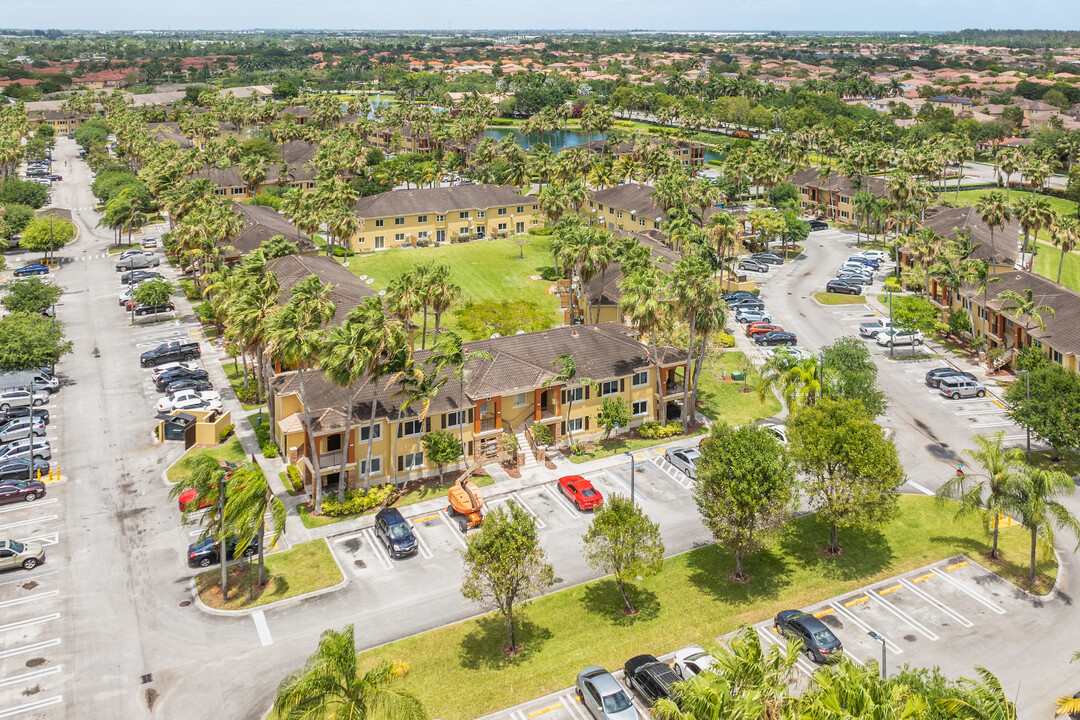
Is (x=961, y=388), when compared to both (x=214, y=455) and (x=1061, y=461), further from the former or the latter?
(x=214, y=455)

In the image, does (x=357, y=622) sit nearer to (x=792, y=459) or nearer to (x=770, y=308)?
(x=792, y=459)

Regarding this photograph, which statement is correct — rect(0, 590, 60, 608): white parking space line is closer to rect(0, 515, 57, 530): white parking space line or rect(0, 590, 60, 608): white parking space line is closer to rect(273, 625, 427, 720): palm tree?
rect(0, 515, 57, 530): white parking space line

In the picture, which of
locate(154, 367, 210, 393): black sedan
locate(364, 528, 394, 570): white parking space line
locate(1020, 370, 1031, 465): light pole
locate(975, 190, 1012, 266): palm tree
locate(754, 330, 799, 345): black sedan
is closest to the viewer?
locate(364, 528, 394, 570): white parking space line

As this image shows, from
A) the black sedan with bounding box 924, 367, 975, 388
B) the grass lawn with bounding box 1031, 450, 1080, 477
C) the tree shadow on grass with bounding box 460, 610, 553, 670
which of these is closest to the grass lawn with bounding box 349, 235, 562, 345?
the black sedan with bounding box 924, 367, 975, 388

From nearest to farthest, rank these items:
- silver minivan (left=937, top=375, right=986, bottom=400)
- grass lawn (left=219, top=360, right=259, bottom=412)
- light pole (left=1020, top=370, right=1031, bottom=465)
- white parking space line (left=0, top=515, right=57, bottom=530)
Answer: white parking space line (left=0, top=515, right=57, bottom=530) < light pole (left=1020, top=370, right=1031, bottom=465) < grass lawn (left=219, top=360, right=259, bottom=412) < silver minivan (left=937, top=375, right=986, bottom=400)

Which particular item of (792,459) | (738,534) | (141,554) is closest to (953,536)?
(792,459)
